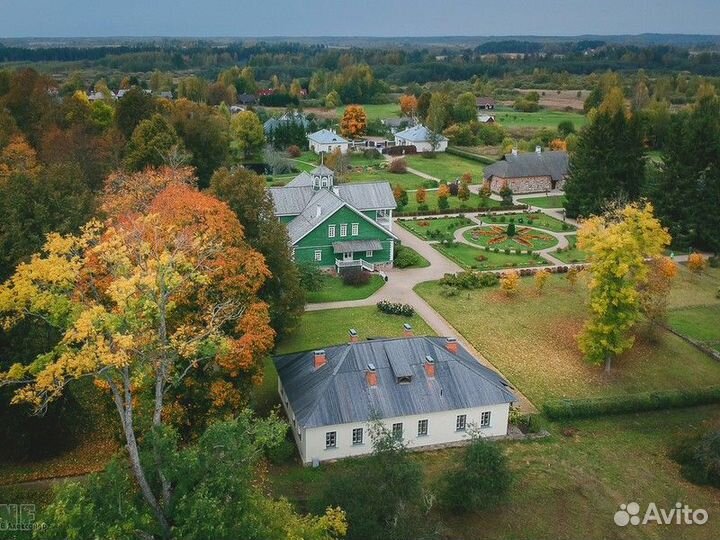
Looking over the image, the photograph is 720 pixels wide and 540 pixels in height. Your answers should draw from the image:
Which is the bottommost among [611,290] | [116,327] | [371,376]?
[371,376]

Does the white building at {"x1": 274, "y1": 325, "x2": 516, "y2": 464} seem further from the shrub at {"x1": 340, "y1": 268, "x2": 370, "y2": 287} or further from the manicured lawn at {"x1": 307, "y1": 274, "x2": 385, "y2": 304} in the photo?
the shrub at {"x1": 340, "y1": 268, "x2": 370, "y2": 287}

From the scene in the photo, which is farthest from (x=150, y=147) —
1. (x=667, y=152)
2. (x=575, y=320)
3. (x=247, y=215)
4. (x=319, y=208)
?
(x=667, y=152)

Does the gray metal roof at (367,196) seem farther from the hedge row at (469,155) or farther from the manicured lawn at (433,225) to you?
the hedge row at (469,155)

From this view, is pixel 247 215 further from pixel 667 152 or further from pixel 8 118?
pixel 667 152

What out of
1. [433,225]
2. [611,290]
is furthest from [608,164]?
[611,290]

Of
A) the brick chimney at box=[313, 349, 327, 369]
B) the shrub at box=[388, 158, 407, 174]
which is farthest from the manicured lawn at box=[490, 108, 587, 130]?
the brick chimney at box=[313, 349, 327, 369]

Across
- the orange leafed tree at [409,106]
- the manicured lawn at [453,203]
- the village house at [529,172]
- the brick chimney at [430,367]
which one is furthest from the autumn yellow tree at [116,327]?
the orange leafed tree at [409,106]

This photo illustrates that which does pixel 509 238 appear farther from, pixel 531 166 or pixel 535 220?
pixel 531 166
